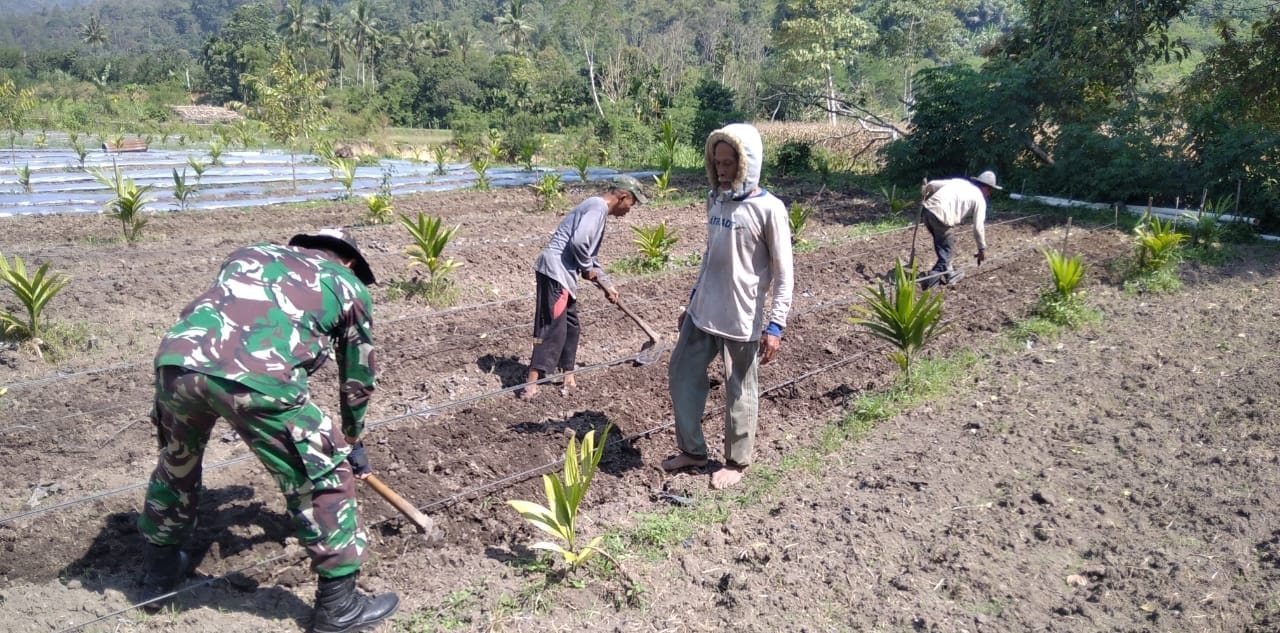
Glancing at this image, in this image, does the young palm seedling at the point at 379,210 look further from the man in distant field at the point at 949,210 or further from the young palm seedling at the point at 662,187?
the man in distant field at the point at 949,210

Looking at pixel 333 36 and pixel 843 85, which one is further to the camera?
pixel 333 36

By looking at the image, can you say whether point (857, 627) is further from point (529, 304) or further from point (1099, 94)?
point (1099, 94)

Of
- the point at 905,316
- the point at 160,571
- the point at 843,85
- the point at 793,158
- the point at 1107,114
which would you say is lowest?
the point at 160,571

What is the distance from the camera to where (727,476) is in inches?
169

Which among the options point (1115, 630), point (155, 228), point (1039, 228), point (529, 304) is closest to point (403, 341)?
point (529, 304)

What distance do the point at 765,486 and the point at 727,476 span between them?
19cm

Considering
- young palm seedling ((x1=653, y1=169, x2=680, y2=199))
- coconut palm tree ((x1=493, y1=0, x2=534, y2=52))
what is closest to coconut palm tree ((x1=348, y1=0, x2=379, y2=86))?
coconut palm tree ((x1=493, y1=0, x2=534, y2=52))

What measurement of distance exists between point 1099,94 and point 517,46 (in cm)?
4862

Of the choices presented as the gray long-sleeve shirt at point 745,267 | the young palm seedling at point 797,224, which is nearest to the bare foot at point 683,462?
the gray long-sleeve shirt at point 745,267

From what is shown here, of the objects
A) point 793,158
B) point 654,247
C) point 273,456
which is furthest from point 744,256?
point 793,158

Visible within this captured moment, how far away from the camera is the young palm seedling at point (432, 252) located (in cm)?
732

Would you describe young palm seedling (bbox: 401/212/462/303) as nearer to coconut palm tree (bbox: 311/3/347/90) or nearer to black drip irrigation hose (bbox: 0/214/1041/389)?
black drip irrigation hose (bbox: 0/214/1041/389)

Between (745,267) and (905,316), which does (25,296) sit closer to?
(745,267)

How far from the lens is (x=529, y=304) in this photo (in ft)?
24.1
